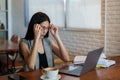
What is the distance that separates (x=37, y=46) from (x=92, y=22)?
182cm

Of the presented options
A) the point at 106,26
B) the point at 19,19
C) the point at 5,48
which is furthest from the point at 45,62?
the point at 19,19

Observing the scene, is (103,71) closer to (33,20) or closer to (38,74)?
(38,74)

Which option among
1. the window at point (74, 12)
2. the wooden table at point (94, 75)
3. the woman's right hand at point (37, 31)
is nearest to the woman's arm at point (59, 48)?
the woman's right hand at point (37, 31)

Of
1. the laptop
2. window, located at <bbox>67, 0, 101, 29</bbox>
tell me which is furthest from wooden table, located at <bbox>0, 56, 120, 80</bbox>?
window, located at <bbox>67, 0, 101, 29</bbox>

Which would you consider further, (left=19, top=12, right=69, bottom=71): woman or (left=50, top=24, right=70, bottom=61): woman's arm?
(left=50, top=24, right=70, bottom=61): woman's arm

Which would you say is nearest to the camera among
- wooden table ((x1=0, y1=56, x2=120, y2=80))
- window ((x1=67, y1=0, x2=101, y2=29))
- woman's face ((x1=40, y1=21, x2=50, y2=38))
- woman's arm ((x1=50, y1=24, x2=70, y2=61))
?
wooden table ((x1=0, y1=56, x2=120, y2=80))

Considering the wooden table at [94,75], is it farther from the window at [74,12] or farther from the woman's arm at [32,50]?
the window at [74,12]

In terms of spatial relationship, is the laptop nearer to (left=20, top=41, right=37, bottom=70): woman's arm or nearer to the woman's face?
(left=20, top=41, right=37, bottom=70): woman's arm

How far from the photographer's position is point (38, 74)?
5.82 ft

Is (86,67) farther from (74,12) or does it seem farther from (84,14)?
(74,12)

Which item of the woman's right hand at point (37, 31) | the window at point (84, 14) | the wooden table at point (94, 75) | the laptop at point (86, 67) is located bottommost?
the wooden table at point (94, 75)

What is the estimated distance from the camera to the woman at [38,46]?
2.12 meters

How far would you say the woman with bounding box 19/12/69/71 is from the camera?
6.96 feet

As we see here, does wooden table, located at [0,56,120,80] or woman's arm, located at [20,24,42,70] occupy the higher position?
woman's arm, located at [20,24,42,70]
